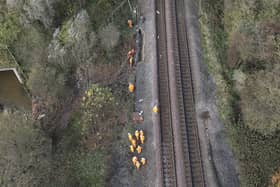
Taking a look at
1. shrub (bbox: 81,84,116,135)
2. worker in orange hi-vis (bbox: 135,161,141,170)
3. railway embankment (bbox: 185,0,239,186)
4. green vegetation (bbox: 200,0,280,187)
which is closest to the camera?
green vegetation (bbox: 200,0,280,187)

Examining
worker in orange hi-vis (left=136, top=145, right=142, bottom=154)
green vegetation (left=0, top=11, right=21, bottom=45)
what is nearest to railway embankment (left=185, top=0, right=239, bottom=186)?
worker in orange hi-vis (left=136, top=145, right=142, bottom=154)

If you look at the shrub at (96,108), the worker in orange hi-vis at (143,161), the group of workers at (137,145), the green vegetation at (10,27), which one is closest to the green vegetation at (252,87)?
the group of workers at (137,145)

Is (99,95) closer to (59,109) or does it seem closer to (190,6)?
(59,109)

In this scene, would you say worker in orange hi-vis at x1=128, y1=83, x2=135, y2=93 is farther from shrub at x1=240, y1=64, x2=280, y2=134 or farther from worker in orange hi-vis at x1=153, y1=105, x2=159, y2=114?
shrub at x1=240, y1=64, x2=280, y2=134

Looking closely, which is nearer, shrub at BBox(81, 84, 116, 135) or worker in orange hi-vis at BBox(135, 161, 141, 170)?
worker in orange hi-vis at BBox(135, 161, 141, 170)

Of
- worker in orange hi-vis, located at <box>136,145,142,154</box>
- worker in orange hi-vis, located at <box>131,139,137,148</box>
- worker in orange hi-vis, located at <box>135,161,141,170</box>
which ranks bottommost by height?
worker in orange hi-vis, located at <box>135,161,141,170</box>

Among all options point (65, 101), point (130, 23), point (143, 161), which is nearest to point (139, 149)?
point (143, 161)

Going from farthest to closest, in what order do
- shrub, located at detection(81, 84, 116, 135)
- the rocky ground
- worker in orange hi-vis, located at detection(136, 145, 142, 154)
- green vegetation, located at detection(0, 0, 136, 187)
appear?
shrub, located at detection(81, 84, 116, 135) < worker in orange hi-vis, located at detection(136, 145, 142, 154) < the rocky ground < green vegetation, located at detection(0, 0, 136, 187)

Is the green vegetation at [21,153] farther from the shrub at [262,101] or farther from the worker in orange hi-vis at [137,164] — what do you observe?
the shrub at [262,101]
